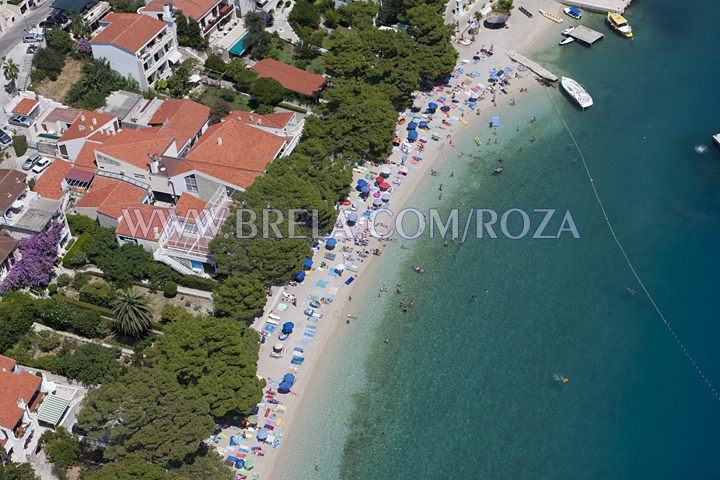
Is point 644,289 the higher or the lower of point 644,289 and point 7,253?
the lower

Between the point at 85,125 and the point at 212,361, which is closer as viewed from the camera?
the point at 212,361

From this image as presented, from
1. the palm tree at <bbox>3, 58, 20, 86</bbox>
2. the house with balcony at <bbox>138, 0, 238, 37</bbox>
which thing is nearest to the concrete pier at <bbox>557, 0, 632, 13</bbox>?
the house with balcony at <bbox>138, 0, 238, 37</bbox>

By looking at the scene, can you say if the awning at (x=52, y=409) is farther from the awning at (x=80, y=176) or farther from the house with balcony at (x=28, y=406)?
the awning at (x=80, y=176)

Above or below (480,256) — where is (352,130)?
above

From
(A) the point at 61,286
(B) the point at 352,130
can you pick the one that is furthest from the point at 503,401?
(A) the point at 61,286

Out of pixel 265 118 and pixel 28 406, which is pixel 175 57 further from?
pixel 28 406

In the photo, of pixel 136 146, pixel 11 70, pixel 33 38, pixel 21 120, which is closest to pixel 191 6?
pixel 33 38

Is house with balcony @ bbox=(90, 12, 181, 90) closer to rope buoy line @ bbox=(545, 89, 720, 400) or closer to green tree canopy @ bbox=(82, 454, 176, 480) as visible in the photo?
rope buoy line @ bbox=(545, 89, 720, 400)

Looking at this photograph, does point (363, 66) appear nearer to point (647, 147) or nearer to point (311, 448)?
point (647, 147)
